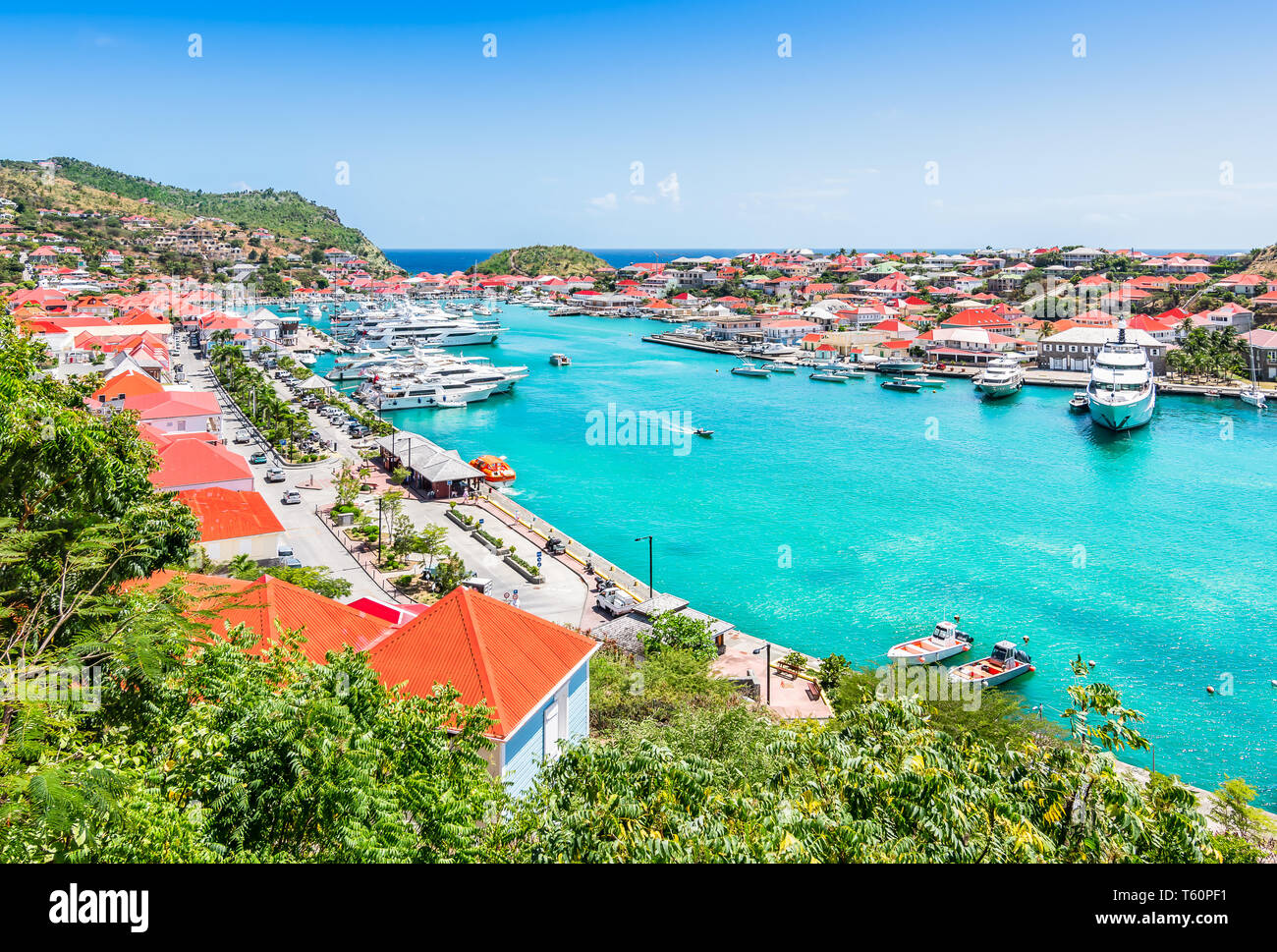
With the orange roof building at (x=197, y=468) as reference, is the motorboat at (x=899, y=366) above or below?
above

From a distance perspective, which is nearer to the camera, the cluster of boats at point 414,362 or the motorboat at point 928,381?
the cluster of boats at point 414,362

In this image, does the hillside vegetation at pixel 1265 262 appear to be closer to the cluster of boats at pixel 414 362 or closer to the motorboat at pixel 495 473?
the cluster of boats at pixel 414 362

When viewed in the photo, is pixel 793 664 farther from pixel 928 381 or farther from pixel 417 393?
pixel 928 381

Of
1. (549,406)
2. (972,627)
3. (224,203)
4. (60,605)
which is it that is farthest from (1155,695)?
(224,203)

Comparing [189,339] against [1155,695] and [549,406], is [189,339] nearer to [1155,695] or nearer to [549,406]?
[549,406]

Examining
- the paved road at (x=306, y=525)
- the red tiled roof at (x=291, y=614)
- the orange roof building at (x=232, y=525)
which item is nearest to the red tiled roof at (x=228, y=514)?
the orange roof building at (x=232, y=525)

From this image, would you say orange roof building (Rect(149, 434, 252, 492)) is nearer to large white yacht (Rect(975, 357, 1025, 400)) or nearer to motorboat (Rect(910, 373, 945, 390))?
large white yacht (Rect(975, 357, 1025, 400))

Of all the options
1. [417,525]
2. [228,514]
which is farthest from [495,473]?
[228,514]
